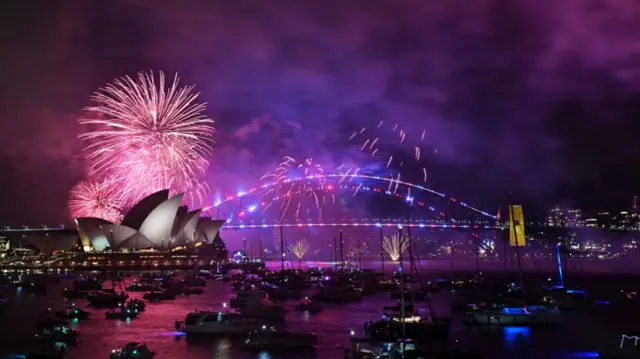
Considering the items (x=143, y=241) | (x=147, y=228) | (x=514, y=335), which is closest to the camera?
(x=514, y=335)

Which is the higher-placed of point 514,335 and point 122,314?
point 122,314

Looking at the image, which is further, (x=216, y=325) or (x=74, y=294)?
(x=74, y=294)

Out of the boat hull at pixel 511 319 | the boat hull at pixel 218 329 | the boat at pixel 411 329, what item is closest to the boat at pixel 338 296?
the boat hull at pixel 511 319

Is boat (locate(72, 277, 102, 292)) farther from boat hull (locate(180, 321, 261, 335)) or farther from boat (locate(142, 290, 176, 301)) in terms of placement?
boat hull (locate(180, 321, 261, 335))

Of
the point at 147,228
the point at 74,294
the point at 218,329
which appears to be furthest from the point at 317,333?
the point at 147,228

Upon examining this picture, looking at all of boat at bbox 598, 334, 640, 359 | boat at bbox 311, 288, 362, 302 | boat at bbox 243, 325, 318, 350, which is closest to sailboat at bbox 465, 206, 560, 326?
boat at bbox 598, 334, 640, 359

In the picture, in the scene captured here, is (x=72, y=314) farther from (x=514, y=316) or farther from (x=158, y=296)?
(x=514, y=316)

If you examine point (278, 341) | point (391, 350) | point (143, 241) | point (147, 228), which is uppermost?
point (147, 228)

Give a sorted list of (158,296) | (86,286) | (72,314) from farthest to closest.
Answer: (86,286) → (158,296) → (72,314)
